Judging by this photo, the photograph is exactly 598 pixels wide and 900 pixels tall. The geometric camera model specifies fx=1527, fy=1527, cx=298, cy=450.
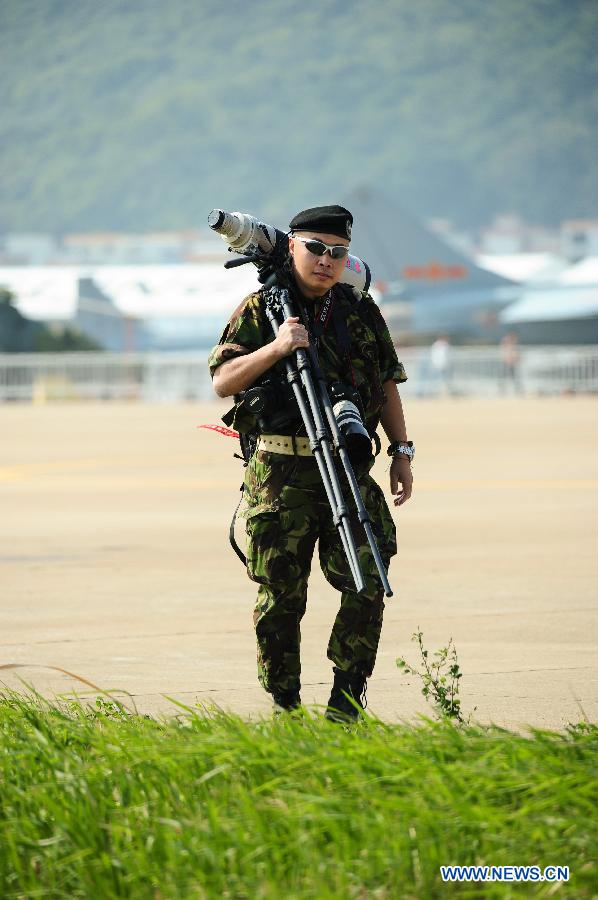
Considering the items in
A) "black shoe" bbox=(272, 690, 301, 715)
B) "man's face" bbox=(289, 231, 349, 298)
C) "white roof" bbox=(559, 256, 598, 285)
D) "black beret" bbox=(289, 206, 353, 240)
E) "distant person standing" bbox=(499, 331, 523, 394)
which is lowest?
"black shoe" bbox=(272, 690, 301, 715)

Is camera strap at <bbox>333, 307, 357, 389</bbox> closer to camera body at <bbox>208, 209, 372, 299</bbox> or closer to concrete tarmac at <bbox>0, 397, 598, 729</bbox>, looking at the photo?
camera body at <bbox>208, 209, 372, 299</bbox>

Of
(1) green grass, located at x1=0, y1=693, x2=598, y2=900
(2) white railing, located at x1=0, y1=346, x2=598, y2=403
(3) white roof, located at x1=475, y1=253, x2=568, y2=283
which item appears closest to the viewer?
(1) green grass, located at x1=0, y1=693, x2=598, y2=900

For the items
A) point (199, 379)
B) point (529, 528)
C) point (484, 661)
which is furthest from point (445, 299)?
point (484, 661)

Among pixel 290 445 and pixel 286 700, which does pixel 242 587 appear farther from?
pixel 290 445

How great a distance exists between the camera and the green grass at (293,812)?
3.58m

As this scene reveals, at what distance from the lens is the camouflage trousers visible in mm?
5535

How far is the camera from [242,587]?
980 centimetres

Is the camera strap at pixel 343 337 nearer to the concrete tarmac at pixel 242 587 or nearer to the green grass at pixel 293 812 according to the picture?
the concrete tarmac at pixel 242 587

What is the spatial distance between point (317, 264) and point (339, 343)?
32cm

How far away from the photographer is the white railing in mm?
40322

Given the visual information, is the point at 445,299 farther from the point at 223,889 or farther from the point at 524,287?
the point at 223,889

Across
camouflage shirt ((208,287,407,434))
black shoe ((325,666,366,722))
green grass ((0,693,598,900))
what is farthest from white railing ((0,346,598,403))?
green grass ((0,693,598,900))

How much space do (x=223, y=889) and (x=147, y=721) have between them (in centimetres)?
177

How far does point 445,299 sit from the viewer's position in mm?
83688
